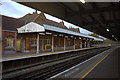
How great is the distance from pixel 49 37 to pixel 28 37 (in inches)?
186

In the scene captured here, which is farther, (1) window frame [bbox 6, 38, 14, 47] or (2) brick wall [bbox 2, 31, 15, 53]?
(1) window frame [bbox 6, 38, 14, 47]

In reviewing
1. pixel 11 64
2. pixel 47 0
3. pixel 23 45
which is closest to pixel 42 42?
pixel 23 45

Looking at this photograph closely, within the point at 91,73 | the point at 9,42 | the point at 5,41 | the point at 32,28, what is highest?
the point at 32,28

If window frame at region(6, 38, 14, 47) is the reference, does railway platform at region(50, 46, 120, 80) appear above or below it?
below

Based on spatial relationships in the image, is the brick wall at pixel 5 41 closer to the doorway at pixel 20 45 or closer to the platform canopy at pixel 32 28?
the platform canopy at pixel 32 28

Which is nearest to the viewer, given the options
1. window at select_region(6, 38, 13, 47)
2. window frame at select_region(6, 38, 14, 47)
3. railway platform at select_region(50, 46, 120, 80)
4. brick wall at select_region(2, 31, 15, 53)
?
railway platform at select_region(50, 46, 120, 80)

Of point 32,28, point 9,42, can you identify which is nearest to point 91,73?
point 32,28

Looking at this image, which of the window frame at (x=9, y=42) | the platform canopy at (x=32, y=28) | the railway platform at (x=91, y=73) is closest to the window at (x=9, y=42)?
the window frame at (x=9, y=42)

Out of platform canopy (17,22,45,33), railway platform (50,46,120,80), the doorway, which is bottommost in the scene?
railway platform (50,46,120,80)

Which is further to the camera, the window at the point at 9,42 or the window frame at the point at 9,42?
the window at the point at 9,42

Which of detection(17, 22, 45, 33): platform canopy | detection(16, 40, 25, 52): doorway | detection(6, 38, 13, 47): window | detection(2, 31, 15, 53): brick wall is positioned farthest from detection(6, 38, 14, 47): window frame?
detection(16, 40, 25, 52): doorway

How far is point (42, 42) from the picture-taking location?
2002 cm

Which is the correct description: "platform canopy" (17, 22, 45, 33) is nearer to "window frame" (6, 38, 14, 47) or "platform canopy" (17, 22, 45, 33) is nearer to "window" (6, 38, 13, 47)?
"window frame" (6, 38, 14, 47)

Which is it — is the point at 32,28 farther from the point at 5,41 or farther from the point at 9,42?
the point at 5,41
